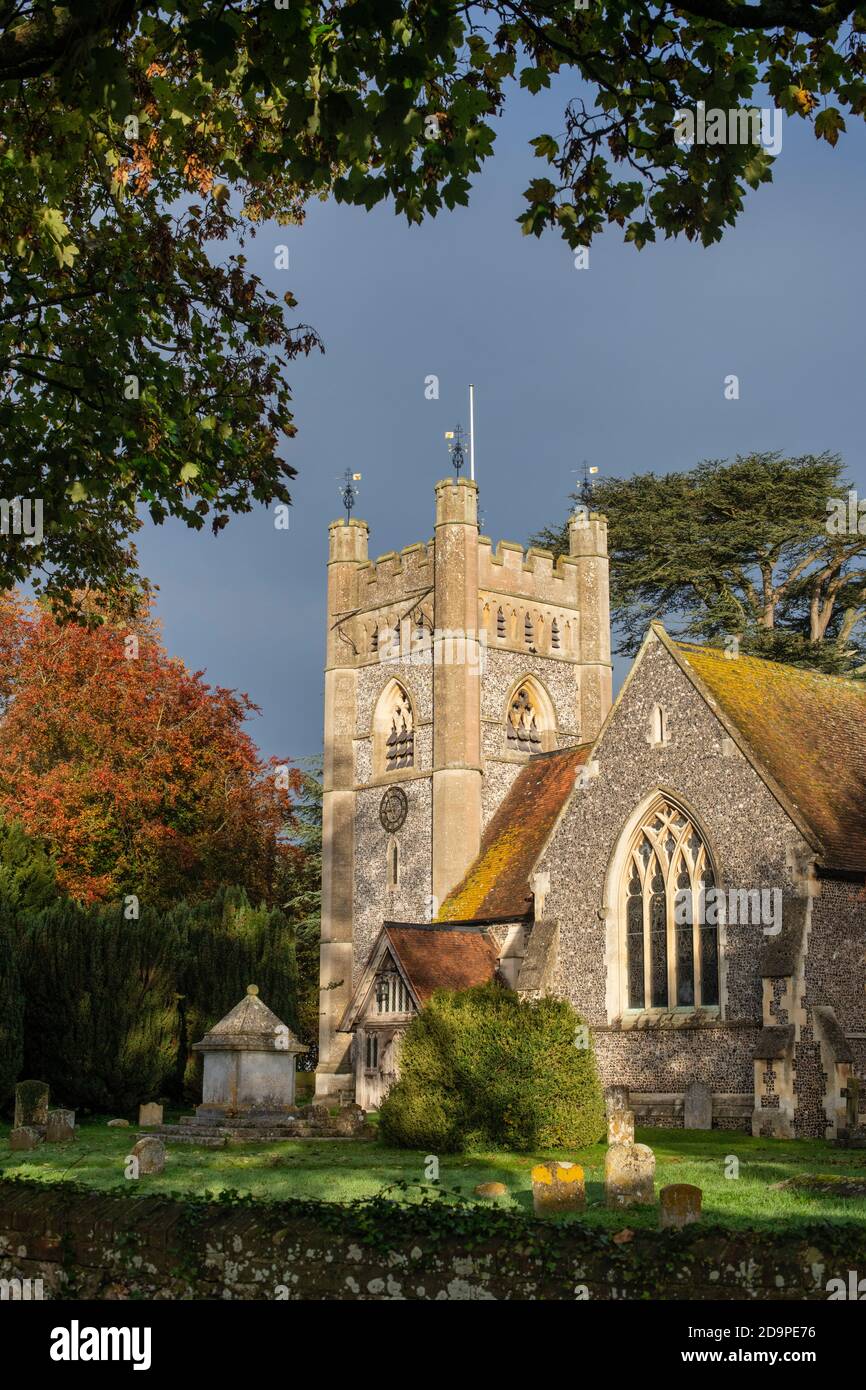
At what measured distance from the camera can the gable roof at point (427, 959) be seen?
29.1m

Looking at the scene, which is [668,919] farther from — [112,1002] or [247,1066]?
[112,1002]

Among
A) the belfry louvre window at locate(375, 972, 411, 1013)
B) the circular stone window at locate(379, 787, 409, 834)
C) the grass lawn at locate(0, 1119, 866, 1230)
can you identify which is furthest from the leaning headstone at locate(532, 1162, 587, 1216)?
the circular stone window at locate(379, 787, 409, 834)

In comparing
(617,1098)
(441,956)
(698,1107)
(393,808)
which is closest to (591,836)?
(441,956)

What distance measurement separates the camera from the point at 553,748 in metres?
39.7

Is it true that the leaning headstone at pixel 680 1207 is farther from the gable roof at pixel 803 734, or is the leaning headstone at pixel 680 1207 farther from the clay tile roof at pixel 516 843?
the clay tile roof at pixel 516 843

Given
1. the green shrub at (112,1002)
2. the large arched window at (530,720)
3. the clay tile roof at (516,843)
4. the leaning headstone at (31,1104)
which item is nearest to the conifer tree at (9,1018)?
the green shrub at (112,1002)

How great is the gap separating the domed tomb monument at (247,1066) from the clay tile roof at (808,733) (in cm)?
949

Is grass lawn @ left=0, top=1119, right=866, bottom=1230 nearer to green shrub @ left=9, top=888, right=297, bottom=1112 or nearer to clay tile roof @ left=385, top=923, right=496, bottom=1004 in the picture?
green shrub @ left=9, top=888, right=297, bottom=1112

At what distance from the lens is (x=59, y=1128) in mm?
22359

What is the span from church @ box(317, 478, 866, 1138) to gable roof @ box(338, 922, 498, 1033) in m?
0.06

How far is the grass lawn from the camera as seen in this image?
13.1m
